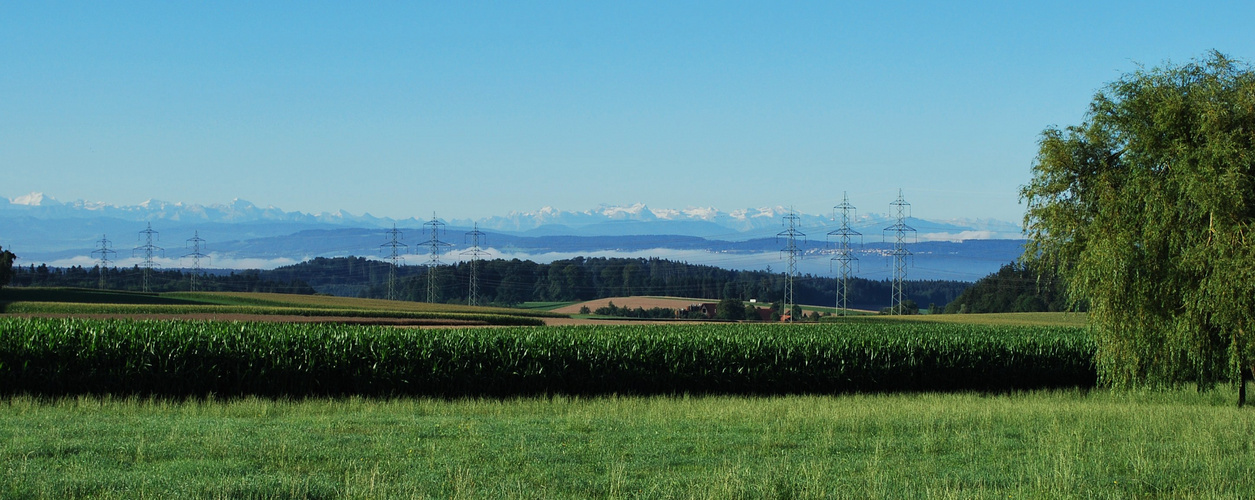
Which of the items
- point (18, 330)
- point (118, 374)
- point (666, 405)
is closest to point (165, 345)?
point (118, 374)

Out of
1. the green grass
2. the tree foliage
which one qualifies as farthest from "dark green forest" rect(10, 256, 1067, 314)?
the green grass

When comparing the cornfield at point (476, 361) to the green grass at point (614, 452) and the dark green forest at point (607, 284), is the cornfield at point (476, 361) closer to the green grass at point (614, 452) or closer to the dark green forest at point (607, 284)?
the green grass at point (614, 452)

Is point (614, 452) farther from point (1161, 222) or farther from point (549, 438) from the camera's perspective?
point (1161, 222)

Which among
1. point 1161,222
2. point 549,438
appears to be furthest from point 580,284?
point 549,438

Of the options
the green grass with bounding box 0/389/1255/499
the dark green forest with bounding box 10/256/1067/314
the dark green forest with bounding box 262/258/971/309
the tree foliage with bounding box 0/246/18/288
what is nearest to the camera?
the green grass with bounding box 0/389/1255/499

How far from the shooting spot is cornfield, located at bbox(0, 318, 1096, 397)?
20.8m

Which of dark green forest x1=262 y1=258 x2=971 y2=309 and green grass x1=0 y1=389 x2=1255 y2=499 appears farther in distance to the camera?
dark green forest x1=262 y1=258 x2=971 y2=309

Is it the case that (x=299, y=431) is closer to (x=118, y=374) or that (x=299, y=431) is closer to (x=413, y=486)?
(x=413, y=486)

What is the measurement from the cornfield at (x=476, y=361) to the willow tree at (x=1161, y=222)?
6.00 m

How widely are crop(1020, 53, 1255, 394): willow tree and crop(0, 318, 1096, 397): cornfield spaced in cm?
600

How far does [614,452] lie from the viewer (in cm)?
1209

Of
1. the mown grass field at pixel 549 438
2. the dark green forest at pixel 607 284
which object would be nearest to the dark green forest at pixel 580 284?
the dark green forest at pixel 607 284

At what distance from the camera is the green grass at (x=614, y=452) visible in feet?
31.7

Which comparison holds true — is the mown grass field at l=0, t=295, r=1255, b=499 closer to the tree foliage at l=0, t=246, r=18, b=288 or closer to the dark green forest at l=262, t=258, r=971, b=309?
the tree foliage at l=0, t=246, r=18, b=288
